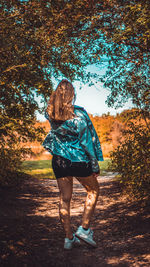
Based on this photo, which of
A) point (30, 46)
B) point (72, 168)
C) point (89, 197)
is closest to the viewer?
point (72, 168)

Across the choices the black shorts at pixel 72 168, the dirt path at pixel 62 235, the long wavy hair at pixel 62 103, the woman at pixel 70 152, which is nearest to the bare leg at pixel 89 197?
the woman at pixel 70 152

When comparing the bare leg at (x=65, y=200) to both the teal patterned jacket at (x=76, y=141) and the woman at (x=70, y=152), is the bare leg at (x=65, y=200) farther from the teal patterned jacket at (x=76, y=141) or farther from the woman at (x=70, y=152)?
the teal patterned jacket at (x=76, y=141)

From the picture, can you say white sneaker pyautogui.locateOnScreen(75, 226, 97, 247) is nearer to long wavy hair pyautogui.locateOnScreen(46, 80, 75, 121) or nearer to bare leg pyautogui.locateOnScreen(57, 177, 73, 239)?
bare leg pyautogui.locateOnScreen(57, 177, 73, 239)

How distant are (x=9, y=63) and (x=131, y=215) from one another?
3.97 meters

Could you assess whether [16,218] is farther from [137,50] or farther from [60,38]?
[137,50]

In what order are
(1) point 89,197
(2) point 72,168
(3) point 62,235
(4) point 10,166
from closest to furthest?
(2) point 72,168 < (1) point 89,197 < (3) point 62,235 < (4) point 10,166

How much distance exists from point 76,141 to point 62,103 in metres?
0.52

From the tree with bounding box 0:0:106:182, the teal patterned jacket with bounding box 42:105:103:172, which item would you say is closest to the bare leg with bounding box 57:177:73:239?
the teal patterned jacket with bounding box 42:105:103:172

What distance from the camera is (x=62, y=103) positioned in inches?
117

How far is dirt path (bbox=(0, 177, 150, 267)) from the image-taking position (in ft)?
8.73

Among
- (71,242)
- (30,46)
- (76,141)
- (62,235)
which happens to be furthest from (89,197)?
(30,46)

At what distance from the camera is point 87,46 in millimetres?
5367

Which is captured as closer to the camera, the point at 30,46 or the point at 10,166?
the point at 30,46

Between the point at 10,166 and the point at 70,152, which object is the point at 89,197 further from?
the point at 10,166
